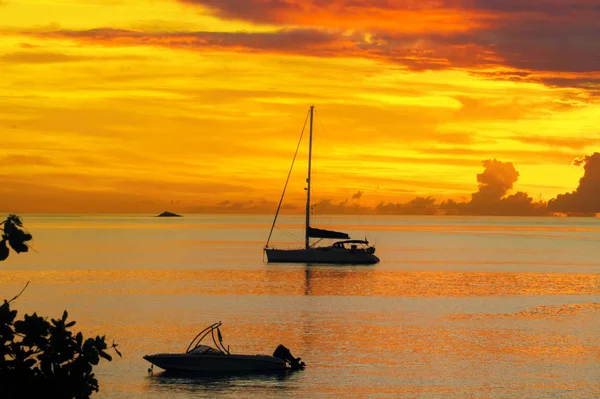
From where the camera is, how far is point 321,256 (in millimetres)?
128625

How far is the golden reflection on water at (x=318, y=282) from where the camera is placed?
97.6m

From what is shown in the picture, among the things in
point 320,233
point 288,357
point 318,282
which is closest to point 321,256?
point 320,233

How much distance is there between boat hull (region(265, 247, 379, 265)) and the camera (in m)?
126

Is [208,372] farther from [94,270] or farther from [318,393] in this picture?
[94,270]

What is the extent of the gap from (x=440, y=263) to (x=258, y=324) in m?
91.1

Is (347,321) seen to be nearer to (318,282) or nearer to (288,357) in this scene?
(288,357)

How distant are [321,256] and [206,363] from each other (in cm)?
8083

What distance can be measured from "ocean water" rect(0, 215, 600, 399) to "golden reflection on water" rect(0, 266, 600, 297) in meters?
0.25

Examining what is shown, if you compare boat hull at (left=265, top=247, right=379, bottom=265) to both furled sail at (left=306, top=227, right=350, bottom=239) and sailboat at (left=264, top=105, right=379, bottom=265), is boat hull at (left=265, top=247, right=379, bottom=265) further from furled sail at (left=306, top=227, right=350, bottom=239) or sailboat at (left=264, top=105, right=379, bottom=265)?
furled sail at (left=306, top=227, right=350, bottom=239)

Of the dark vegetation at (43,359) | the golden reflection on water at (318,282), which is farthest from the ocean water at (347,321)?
the dark vegetation at (43,359)

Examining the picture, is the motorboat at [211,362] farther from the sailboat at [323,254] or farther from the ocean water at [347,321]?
the sailboat at [323,254]

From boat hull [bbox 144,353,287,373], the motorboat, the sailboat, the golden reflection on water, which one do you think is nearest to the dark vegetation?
the motorboat

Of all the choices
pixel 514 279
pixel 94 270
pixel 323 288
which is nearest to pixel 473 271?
pixel 514 279

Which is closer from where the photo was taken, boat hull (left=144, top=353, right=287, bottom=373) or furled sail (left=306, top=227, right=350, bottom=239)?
boat hull (left=144, top=353, right=287, bottom=373)
